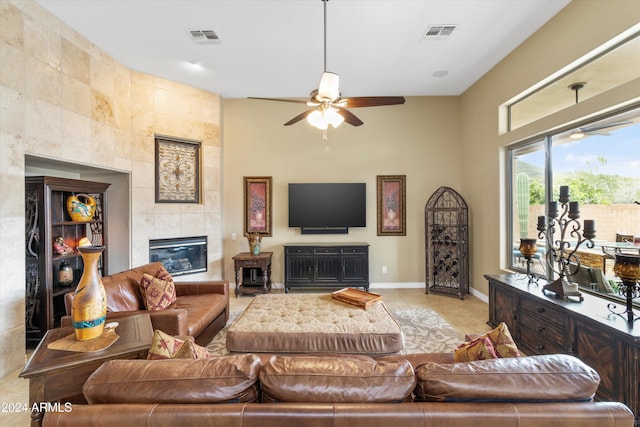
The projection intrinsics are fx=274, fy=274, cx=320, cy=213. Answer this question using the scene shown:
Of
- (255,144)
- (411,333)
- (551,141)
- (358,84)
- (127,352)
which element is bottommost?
(411,333)

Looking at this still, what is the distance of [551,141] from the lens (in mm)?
3215

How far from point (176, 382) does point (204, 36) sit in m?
3.77

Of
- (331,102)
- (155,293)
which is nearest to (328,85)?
(331,102)

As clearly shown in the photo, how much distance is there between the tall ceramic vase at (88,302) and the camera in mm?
1562

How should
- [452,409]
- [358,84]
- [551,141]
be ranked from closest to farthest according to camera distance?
[452,409] < [551,141] < [358,84]

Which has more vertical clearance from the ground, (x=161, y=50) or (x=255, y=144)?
(x=161, y=50)

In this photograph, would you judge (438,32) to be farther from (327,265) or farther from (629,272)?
(327,265)

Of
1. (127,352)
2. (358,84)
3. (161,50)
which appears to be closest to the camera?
(127,352)

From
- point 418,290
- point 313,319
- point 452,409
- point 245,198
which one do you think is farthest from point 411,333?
point 245,198

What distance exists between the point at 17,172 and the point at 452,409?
3911mm

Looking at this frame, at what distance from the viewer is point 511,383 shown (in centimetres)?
105

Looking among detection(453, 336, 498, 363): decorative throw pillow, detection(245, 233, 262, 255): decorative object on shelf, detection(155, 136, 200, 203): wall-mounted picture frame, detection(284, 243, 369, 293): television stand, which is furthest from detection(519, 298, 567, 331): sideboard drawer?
detection(155, 136, 200, 203): wall-mounted picture frame

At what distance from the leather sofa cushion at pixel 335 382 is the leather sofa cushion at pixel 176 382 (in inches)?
3.2

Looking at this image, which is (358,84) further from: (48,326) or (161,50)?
(48,326)
